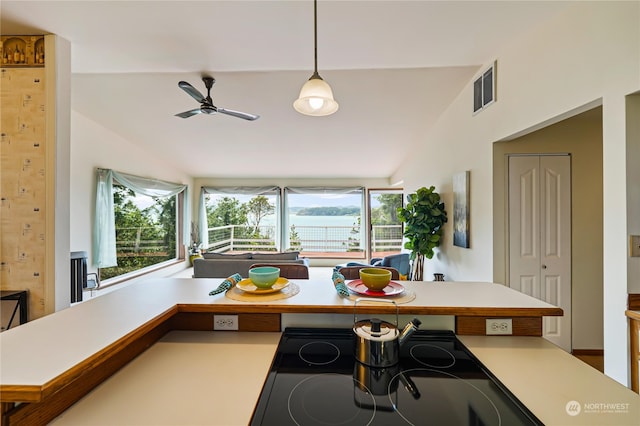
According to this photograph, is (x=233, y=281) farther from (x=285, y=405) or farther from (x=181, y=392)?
(x=285, y=405)

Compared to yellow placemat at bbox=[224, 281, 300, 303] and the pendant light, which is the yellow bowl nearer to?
yellow placemat at bbox=[224, 281, 300, 303]

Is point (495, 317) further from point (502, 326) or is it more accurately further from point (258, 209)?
point (258, 209)

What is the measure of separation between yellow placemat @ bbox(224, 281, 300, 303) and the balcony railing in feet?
17.9

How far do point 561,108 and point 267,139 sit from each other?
376 cm

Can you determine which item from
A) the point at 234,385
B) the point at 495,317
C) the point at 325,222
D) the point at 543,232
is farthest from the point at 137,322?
the point at 325,222

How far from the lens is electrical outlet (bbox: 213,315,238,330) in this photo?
1.16m

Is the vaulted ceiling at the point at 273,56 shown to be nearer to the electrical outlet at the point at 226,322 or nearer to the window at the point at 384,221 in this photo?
the electrical outlet at the point at 226,322

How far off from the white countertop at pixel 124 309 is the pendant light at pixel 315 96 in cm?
103

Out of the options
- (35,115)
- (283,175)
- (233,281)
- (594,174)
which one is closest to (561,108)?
(594,174)

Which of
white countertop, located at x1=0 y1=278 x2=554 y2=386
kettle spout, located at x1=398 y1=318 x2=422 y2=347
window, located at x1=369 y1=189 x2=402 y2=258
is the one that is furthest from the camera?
window, located at x1=369 y1=189 x2=402 y2=258

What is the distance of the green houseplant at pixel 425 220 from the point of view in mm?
3451

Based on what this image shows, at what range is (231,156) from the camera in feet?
17.2

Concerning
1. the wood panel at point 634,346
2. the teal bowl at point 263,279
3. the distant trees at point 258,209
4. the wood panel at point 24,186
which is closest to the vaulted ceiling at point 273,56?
the wood panel at point 24,186

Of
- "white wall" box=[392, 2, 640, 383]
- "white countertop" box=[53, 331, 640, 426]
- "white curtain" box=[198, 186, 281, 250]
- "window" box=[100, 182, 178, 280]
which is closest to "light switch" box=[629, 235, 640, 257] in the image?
"white wall" box=[392, 2, 640, 383]
